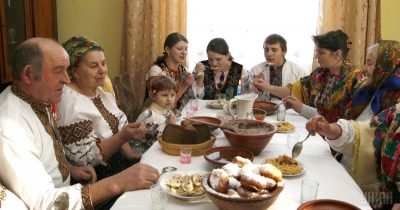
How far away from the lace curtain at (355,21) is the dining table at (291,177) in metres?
2.04

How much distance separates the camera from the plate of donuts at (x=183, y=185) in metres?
1.31

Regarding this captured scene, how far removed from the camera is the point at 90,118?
82.0 inches

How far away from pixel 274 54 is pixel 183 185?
250cm

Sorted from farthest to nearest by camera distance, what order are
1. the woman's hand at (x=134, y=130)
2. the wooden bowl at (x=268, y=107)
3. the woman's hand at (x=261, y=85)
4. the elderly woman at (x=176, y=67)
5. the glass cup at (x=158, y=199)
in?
the elderly woman at (x=176, y=67)
the woman's hand at (x=261, y=85)
the wooden bowl at (x=268, y=107)
the woman's hand at (x=134, y=130)
the glass cup at (x=158, y=199)

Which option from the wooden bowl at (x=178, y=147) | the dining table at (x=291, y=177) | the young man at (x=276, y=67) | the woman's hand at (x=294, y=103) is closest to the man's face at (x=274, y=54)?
the young man at (x=276, y=67)

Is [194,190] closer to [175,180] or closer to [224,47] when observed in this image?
[175,180]

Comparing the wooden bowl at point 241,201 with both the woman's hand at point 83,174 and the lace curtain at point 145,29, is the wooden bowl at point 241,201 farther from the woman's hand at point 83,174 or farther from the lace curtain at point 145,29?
the lace curtain at point 145,29

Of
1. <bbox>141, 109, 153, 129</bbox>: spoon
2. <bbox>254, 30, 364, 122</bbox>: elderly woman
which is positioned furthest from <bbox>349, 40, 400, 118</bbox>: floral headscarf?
<bbox>141, 109, 153, 129</bbox>: spoon

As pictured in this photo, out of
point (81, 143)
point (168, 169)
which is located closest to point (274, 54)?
point (81, 143)

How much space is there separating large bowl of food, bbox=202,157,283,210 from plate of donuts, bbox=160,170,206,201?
12 cm

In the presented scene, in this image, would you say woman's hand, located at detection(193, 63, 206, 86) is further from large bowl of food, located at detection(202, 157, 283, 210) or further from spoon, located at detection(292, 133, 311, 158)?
large bowl of food, located at detection(202, 157, 283, 210)

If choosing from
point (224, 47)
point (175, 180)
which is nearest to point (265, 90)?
point (224, 47)

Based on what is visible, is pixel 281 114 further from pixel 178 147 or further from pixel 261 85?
pixel 178 147

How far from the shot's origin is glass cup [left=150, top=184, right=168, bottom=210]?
1.27 metres
